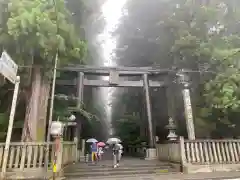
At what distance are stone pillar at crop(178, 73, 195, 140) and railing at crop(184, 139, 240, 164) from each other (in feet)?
3.57

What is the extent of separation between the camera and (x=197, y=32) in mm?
13641

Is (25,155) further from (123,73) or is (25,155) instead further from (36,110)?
(123,73)

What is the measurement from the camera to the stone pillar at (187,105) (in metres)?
11.5

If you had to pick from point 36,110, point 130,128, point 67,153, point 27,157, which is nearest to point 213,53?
point 67,153

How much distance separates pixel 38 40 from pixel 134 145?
15863 millimetres

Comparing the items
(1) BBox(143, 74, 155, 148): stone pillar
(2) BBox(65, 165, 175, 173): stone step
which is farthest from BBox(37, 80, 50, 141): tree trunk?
(1) BBox(143, 74, 155, 148): stone pillar

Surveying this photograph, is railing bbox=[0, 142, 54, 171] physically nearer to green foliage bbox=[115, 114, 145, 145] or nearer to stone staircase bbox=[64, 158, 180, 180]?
stone staircase bbox=[64, 158, 180, 180]

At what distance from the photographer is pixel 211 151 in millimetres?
10289

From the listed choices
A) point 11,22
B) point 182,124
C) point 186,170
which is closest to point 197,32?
point 182,124

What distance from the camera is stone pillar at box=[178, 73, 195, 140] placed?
37.6 ft

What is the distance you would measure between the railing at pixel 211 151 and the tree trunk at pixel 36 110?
271 inches

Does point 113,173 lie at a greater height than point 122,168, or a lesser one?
lesser

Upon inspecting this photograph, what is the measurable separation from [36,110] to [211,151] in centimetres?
833

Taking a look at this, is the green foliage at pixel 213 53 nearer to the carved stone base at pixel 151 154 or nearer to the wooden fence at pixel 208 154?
the wooden fence at pixel 208 154
